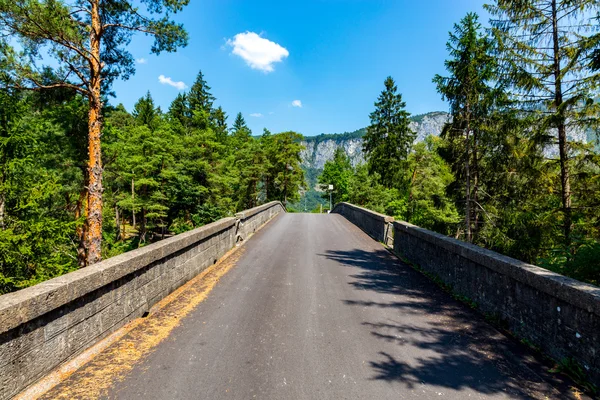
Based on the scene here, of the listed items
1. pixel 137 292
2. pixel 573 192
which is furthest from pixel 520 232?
pixel 137 292

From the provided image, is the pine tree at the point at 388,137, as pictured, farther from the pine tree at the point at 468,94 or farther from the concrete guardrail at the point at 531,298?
the concrete guardrail at the point at 531,298

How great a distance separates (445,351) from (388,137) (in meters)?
34.3

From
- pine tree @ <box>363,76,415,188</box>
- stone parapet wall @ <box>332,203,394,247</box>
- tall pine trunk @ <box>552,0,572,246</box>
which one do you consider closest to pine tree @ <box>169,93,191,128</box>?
pine tree @ <box>363,76,415,188</box>

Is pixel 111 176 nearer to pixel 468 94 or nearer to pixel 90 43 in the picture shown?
pixel 90 43

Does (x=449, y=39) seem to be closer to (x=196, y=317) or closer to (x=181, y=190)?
(x=196, y=317)

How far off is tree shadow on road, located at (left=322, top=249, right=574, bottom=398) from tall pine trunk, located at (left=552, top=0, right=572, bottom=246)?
6.53 metres

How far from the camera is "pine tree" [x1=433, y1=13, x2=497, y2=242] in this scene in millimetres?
13047

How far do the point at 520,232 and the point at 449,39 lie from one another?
875 centimetres

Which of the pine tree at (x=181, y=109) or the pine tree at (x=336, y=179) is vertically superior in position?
the pine tree at (x=181, y=109)

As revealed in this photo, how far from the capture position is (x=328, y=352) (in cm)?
372

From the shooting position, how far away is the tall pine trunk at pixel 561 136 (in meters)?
9.50

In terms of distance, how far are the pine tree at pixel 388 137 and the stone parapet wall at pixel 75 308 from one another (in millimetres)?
31264

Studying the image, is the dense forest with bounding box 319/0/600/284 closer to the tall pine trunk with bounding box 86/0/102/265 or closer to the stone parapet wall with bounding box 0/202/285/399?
the stone parapet wall with bounding box 0/202/285/399

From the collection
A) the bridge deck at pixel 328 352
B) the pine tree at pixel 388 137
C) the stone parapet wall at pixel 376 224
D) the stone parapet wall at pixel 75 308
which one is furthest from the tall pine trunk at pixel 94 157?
the pine tree at pixel 388 137
